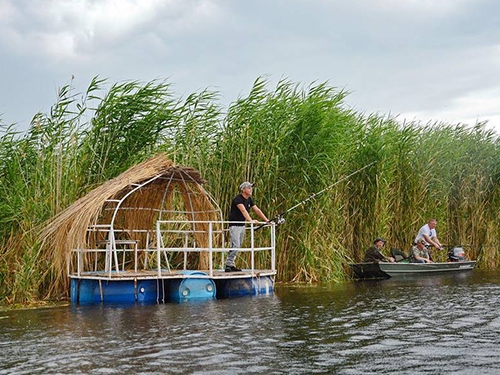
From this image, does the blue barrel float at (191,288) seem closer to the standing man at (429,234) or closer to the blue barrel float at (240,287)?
the blue barrel float at (240,287)

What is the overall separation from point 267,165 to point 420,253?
617cm

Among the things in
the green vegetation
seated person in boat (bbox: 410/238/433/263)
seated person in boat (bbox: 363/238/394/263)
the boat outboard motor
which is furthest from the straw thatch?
the boat outboard motor

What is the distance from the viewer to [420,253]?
2177 centimetres

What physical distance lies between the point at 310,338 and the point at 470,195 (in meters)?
16.8

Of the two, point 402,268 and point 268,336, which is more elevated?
point 402,268

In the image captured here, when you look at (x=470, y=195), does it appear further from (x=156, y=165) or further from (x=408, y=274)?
(x=156, y=165)

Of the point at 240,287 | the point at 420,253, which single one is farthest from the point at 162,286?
the point at 420,253

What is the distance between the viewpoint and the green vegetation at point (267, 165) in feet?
50.2

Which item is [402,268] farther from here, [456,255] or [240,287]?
[240,287]

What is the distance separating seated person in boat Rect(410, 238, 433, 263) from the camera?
21469mm

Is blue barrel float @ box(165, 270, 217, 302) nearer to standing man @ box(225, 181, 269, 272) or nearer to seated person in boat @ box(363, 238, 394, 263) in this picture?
A: standing man @ box(225, 181, 269, 272)

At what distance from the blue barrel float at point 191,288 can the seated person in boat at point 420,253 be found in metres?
8.04

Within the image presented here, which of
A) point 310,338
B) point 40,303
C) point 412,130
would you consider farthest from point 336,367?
point 412,130

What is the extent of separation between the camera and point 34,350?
9.31 meters
